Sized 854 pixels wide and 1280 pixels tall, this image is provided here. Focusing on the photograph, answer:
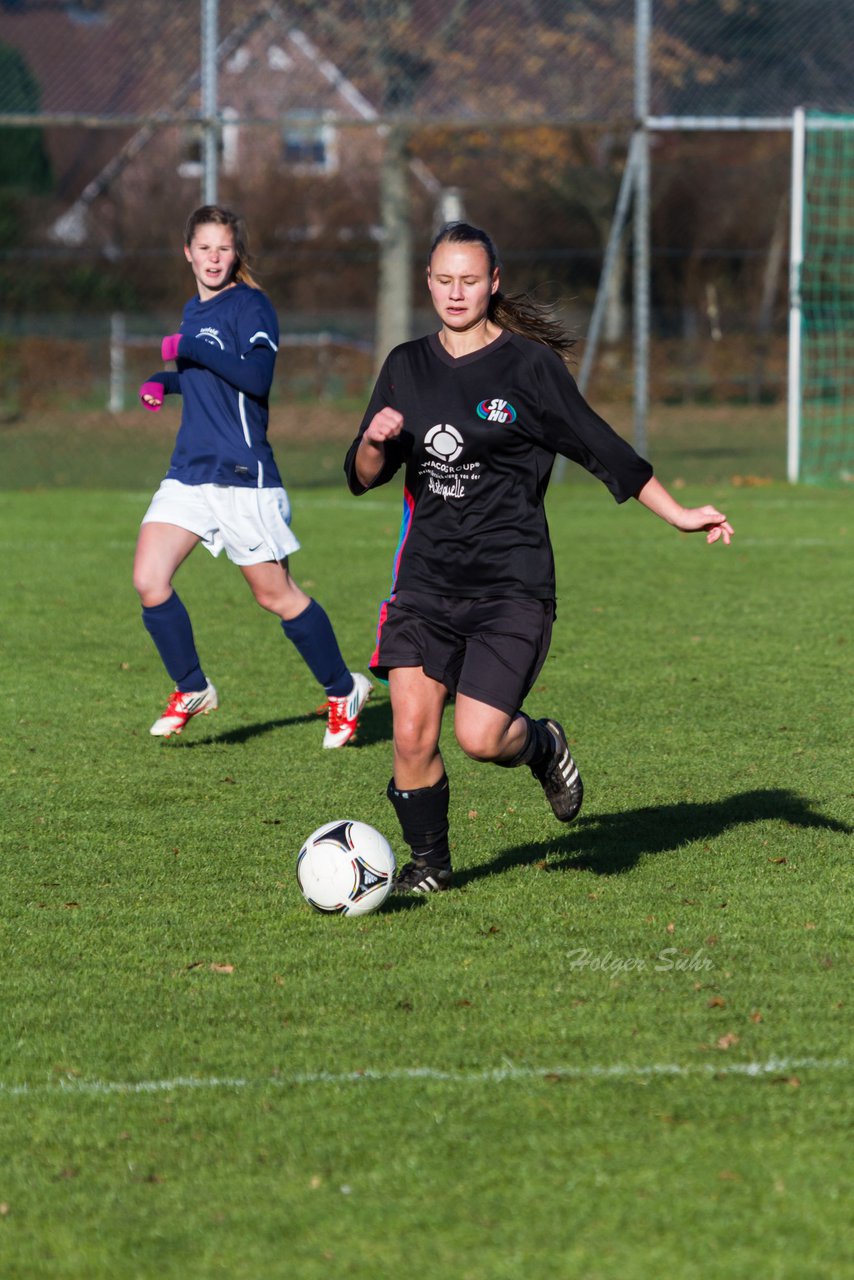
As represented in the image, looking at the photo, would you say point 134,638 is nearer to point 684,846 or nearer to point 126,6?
point 684,846

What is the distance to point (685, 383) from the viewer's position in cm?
2566

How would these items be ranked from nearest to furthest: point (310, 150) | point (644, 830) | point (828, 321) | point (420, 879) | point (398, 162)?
point (420, 879), point (644, 830), point (828, 321), point (398, 162), point (310, 150)

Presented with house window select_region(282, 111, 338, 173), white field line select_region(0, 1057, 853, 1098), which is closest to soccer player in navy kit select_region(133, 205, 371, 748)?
white field line select_region(0, 1057, 853, 1098)

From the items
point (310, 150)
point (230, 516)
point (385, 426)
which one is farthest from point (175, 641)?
point (310, 150)

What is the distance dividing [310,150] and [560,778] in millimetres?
20340

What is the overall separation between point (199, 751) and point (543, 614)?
2566 mm

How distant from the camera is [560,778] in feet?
17.5

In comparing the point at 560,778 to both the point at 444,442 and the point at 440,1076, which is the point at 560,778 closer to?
the point at 444,442

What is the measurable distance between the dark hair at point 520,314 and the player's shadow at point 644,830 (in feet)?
5.06

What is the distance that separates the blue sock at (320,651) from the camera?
7172 mm

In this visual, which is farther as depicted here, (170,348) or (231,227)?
(231,227)

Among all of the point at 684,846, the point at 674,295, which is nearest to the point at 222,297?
the point at 684,846

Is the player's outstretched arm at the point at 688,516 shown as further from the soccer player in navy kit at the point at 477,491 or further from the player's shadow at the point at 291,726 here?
the player's shadow at the point at 291,726

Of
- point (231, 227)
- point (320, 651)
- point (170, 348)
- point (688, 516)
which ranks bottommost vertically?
point (320, 651)
